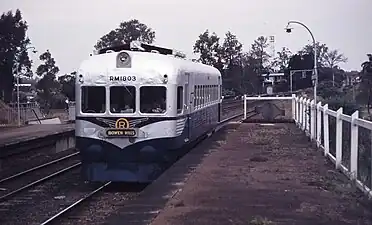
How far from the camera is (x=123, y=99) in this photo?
51.3 feet

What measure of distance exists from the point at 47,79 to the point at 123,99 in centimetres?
5520

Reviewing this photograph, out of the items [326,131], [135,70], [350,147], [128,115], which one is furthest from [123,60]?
[350,147]

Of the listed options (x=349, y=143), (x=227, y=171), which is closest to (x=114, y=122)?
(x=227, y=171)

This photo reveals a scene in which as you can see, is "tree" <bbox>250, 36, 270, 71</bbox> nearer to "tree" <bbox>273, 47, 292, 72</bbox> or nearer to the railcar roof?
"tree" <bbox>273, 47, 292, 72</bbox>

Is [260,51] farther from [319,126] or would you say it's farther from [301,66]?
[319,126]

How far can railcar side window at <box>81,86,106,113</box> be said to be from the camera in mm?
15641

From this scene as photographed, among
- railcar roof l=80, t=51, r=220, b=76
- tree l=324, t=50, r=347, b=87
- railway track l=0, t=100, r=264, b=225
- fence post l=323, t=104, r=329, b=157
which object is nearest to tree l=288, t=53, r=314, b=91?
tree l=324, t=50, r=347, b=87

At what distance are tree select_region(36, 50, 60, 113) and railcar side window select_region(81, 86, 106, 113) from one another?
51.3m

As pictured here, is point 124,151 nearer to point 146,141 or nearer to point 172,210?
point 146,141

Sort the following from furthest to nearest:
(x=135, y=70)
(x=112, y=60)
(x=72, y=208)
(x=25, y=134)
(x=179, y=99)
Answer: (x=25, y=134)
(x=179, y=99)
(x=112, y=60)
(x=135, y=70)
(x=72, y=208)

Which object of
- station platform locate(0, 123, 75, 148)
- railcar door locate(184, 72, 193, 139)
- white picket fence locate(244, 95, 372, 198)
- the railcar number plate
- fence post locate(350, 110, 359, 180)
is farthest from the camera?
station platform locate(0, 123, 75, 148)

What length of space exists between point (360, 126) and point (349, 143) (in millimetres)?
1421

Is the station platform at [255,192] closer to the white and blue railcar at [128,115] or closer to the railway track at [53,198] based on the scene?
the white and blue railcar at [128,115]

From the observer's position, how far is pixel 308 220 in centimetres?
834
